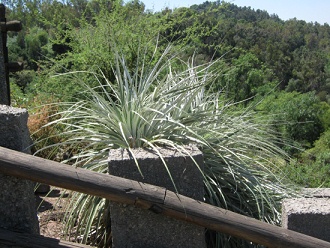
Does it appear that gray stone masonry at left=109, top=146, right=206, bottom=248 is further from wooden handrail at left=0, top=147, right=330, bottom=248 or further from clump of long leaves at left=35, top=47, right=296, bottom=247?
clump of long leaves at left=35, top=47, right=296, bottom=247

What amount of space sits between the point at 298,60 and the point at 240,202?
28678mm

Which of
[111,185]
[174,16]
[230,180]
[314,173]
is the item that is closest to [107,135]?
[111,185]

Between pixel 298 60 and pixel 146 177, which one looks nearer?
pixel 146 177

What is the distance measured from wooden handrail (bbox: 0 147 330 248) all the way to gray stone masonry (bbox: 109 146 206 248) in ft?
0.25

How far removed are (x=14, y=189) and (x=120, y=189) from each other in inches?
22.9

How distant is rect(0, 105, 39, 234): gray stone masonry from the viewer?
2797mm

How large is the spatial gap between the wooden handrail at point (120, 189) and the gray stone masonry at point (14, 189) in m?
0.10

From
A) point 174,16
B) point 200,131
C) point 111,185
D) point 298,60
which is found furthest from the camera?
point 298,60

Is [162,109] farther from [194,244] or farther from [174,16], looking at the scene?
[174,16]

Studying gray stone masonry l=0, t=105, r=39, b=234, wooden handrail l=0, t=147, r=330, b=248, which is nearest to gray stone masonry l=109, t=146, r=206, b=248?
wooden handrail l=0, t=147, r=330, b=248

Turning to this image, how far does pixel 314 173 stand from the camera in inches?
216

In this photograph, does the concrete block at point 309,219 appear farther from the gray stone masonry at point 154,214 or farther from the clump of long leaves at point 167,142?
the gray stone masonry at point 154,214

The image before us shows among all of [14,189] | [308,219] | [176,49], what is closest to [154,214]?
[14,189]

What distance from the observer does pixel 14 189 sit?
2.82 metres
